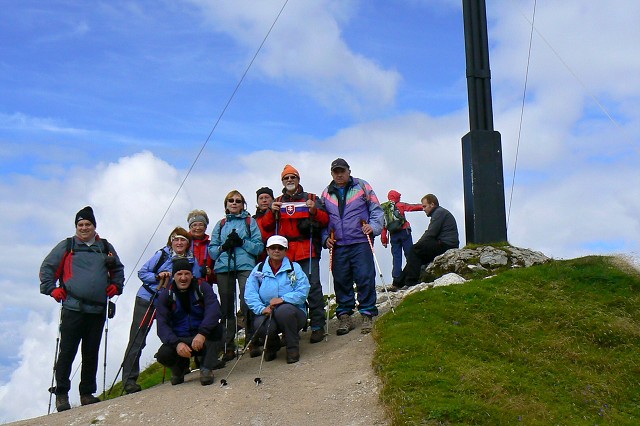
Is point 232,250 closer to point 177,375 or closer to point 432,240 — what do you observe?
point 177,375

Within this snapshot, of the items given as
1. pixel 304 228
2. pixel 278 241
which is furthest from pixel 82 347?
pixel 304 228

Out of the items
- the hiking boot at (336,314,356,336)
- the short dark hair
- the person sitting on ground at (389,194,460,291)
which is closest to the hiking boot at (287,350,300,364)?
the hiking boot at (336,314,356,336)

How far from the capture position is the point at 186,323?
34.7ft

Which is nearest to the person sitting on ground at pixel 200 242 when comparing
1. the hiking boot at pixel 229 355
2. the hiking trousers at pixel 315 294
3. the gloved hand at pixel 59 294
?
the hiking boot at pixel 229 355

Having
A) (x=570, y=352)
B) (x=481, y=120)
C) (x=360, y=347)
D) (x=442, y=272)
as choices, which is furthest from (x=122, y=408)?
(x=481, y=120)

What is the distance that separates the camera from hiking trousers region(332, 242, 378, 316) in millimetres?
11578

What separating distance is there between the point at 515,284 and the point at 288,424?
213 inches

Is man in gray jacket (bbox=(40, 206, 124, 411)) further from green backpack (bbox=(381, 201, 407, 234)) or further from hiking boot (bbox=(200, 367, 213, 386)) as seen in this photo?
green backpack (bbox=(381, 201, 407, 234))

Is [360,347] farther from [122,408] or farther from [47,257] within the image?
[47,257]

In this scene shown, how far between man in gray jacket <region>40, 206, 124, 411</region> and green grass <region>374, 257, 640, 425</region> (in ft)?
12.9

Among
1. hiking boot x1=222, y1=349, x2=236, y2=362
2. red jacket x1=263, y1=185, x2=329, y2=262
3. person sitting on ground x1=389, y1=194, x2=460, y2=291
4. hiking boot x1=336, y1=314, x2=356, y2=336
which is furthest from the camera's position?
person sitting on ground x1=389, y1=194, x2=460, y2=291

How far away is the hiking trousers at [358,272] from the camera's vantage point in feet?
38.0

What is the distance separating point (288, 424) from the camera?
28.9 feet

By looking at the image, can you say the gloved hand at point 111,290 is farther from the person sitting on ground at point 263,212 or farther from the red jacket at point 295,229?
the red jacket at point 295,229
